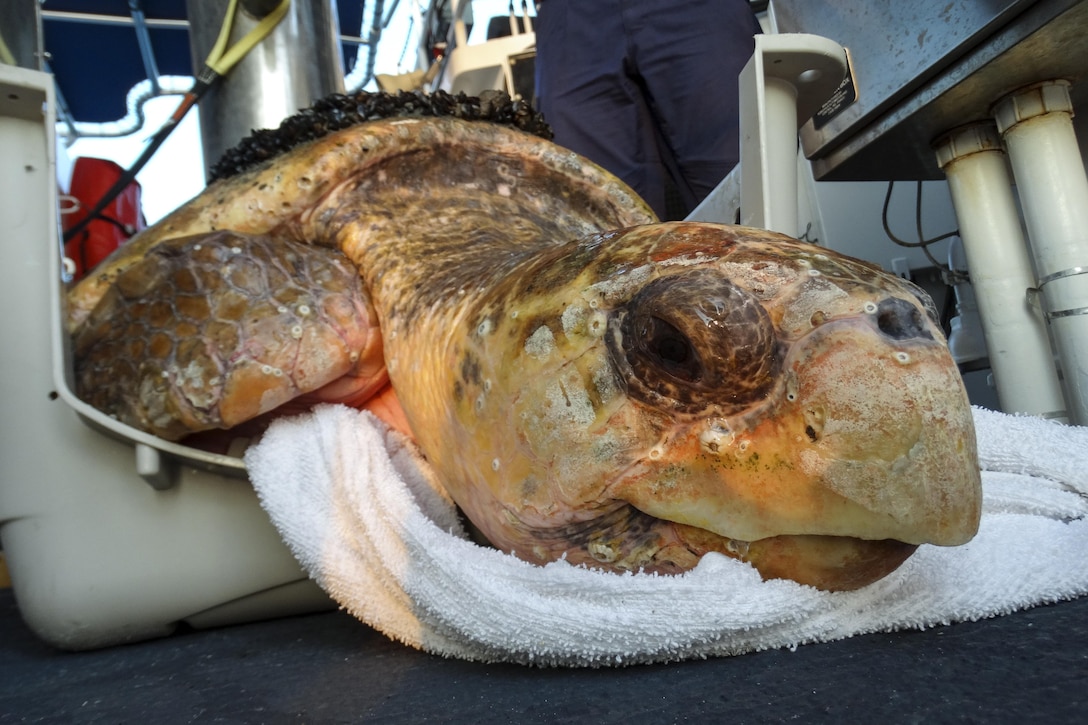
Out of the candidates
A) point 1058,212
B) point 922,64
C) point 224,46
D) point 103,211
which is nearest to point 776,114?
point 922,64

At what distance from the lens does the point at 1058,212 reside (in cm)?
119

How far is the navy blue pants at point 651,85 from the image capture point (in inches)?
65.5

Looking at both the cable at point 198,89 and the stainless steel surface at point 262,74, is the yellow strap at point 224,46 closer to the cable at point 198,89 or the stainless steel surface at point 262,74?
the cable at point 198,89

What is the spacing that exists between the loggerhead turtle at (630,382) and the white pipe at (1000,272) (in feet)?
3.18

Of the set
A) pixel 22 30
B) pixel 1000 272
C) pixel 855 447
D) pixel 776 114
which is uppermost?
pixel 22 30

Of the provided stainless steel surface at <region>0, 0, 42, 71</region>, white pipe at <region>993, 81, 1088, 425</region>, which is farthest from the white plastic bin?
white pipe at <region>993, 81, 1088, 425</region>

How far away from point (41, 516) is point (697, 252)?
75 centimetres

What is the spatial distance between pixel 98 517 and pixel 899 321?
0.81 metres

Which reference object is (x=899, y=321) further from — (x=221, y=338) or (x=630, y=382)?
(x=221, y=338)

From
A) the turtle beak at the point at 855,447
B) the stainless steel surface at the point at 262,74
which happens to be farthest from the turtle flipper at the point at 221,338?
the stainless steel surface at the point at 262,74

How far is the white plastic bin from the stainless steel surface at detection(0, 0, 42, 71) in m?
0.31

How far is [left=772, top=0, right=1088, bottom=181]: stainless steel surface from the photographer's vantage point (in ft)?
3.58

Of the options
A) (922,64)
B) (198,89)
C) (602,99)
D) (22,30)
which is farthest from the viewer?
(602,99)

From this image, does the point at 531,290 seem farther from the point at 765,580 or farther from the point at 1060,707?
the point at 1060,707
